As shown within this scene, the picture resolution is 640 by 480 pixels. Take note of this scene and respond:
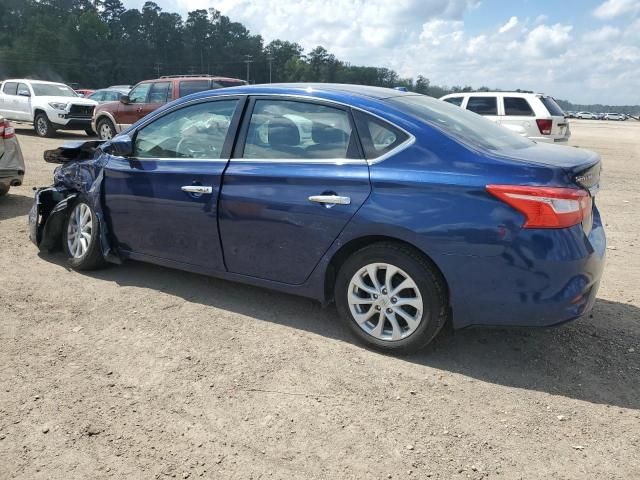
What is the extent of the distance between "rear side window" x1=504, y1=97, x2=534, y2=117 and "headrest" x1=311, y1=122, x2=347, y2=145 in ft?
36.2

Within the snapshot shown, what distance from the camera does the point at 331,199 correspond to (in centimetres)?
347

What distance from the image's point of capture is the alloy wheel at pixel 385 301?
3357mm

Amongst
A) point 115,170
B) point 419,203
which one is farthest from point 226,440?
point 115,170

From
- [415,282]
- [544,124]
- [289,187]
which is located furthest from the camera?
[544,124]

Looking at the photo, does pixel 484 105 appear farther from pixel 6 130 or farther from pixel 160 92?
pixel 6 130

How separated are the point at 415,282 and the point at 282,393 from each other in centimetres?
102

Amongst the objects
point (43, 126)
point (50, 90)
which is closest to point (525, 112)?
point (43, 126)

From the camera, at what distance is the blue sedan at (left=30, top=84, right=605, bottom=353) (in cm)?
304

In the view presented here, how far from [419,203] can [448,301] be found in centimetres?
62

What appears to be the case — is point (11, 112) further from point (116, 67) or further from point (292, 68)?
point (116, 67)

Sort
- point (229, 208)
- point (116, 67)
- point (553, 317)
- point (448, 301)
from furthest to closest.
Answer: point (116, 67) → point (229, 208) → point (448, 301) → point (553, 317)

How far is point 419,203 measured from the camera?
322 centimetres

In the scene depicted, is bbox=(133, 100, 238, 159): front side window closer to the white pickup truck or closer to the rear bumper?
the rear bumper

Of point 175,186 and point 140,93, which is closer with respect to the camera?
point 175,186
